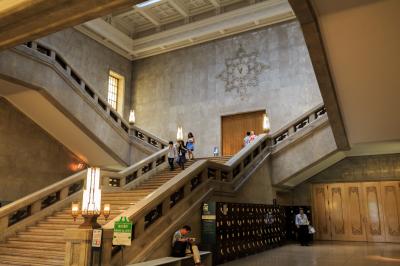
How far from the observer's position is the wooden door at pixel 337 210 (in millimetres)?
15684

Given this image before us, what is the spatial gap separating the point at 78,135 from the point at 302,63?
414 inches

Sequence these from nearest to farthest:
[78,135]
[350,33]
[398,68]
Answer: [350,33], [398,68], [78,135]

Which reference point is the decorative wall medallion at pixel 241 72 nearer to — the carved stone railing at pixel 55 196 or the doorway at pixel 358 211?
the doorway at pixel 358 211

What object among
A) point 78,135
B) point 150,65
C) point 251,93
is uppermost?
point 150,65

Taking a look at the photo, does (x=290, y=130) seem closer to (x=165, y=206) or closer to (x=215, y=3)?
(x=165, y=206)

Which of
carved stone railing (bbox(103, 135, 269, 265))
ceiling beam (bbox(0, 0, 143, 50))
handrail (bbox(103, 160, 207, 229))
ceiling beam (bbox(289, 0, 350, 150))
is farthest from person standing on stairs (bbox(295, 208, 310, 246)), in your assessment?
ceiling beam (bbox(0, 0, 143, 50))

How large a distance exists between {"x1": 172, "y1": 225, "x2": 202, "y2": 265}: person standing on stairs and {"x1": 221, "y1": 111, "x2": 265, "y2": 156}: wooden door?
10.6m

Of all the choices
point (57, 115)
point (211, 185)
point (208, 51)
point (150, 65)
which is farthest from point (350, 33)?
point (150, 65)

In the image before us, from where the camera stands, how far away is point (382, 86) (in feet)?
29.1

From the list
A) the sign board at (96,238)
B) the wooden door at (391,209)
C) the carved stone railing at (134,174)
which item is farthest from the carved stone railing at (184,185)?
the wooden door at (391,209)

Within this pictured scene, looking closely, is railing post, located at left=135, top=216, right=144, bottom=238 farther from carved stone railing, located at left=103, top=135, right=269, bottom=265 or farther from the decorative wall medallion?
the decorative wall medallion

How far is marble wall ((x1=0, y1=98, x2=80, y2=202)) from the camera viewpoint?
13039mm

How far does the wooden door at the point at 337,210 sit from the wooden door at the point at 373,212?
900mm

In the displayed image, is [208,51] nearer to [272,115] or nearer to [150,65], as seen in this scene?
[150,65]
